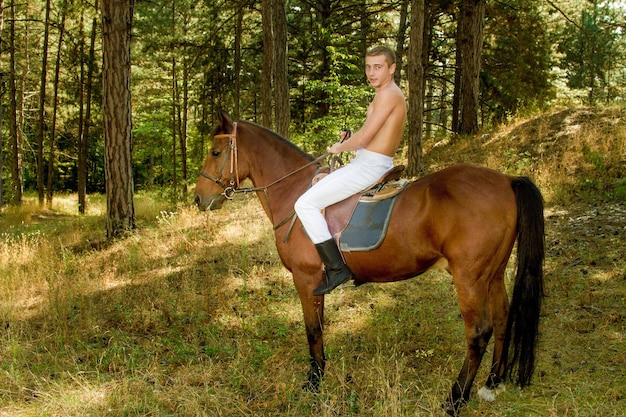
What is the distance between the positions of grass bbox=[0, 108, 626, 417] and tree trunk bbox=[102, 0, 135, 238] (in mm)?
1161

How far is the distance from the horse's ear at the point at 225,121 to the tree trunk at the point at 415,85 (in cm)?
766

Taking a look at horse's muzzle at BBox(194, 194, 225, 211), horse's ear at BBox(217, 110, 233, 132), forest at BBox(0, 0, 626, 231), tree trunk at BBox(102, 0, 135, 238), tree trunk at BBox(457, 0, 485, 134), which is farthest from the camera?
tree trunk at BBox(457, 0, 485, 134)

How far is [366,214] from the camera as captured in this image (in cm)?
391

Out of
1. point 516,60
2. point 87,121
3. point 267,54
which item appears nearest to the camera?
point 267,54

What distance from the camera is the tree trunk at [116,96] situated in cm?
829

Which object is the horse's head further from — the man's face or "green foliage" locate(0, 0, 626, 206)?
"green foliage" locate(0, 0, 626, 206)

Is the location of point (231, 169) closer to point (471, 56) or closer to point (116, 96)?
point (116, 96)

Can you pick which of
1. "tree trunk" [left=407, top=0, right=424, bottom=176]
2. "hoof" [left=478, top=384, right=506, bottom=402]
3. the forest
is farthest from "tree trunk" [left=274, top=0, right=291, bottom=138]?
"hoof" [left=478, top=384, right=506, bottom=402]

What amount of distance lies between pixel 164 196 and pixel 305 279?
11.8 meters

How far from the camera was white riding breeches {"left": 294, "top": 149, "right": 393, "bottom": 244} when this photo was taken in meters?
3.85

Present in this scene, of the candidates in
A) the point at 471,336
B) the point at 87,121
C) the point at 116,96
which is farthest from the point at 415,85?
the point at 87,121

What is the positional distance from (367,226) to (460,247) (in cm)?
78

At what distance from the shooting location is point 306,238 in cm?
412

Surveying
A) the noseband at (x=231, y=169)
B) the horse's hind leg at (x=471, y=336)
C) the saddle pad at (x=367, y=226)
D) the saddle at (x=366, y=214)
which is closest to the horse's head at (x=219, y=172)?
the noseband at (x=231, y=169)
